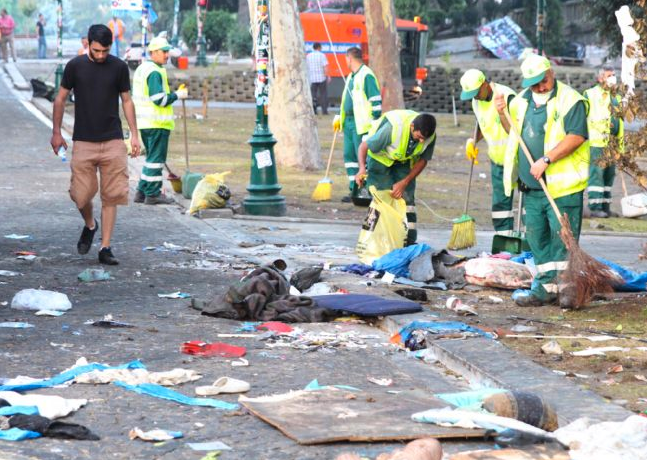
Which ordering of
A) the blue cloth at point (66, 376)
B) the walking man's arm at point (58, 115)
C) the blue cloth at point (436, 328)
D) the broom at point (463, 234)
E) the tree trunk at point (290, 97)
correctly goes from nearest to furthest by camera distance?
the blue cloth at point (66, 376) < the blue cloth at point (436, 328) < the walking man's arm at point (58, 115) < the broom at point (463, 234) < the tree trunk at point (290, 97)

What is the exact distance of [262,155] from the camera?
47.7 ft

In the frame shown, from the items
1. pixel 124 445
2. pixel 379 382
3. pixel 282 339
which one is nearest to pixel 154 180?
pixel 282 339

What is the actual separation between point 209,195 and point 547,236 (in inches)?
229

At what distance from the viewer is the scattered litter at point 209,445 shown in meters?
5.49

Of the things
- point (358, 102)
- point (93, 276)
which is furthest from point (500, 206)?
point (358, 102)

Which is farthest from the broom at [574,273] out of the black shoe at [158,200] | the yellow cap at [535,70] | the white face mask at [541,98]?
the black shoe at [158,200]

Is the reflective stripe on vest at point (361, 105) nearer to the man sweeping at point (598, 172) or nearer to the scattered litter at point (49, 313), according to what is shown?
the man sweeping at point (598, 172)

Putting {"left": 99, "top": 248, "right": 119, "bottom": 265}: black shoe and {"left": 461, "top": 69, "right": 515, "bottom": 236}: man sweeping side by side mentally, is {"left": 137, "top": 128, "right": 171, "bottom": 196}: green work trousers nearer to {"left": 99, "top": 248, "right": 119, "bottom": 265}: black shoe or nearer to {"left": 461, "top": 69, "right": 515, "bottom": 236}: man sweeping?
{"left": 461, "top": 69, "right": 515, "bottom": 236}: man sweeping

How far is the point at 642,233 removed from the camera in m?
14.7

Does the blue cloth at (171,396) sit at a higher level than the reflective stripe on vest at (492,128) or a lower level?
lower

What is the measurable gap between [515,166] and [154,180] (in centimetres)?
643

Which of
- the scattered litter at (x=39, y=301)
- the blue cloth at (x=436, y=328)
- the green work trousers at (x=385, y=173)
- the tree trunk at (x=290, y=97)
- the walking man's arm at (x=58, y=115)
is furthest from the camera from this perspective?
the tree trunk at (x=290, y=97)

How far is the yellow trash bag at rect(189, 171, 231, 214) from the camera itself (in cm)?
1431

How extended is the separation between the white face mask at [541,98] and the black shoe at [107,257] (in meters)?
3.62
